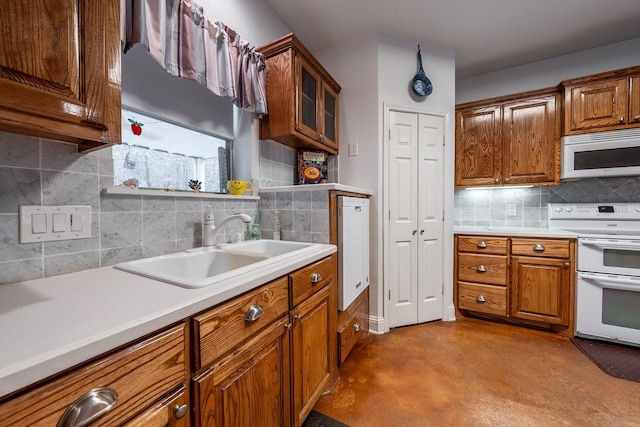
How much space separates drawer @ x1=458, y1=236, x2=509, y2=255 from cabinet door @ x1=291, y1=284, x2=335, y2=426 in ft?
5.46

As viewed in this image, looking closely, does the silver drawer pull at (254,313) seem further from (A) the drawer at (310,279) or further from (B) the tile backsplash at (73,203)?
(B) the tile backsplash at (73,203)

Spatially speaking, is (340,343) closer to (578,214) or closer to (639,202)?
(578,214)

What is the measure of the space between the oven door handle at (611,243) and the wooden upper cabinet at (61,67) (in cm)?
296

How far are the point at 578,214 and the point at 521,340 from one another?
1.35 meters

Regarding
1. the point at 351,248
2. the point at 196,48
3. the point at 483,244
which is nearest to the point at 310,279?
the point at 351,248

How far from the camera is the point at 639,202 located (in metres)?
2.17

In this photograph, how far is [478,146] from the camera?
2.60 metres

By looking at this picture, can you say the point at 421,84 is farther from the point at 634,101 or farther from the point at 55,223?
the point at 55,223

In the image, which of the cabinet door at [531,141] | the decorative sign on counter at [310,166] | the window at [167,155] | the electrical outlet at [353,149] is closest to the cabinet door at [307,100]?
the decorative sign on counter at [310,166]

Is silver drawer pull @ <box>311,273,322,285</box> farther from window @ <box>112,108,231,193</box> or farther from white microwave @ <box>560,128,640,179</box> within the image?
white microwave @ <box>560,128,640,179</box>

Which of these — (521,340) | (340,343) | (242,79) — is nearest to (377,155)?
(242,79)

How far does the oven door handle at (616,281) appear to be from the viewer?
180 centimetres

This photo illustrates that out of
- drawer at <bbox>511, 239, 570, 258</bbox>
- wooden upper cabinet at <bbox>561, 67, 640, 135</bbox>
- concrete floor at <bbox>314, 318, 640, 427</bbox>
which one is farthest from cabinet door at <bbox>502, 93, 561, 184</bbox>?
concrete floor at <bbox>314, 318, 640, 427</bbox>

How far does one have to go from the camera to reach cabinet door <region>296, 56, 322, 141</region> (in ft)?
5.59
